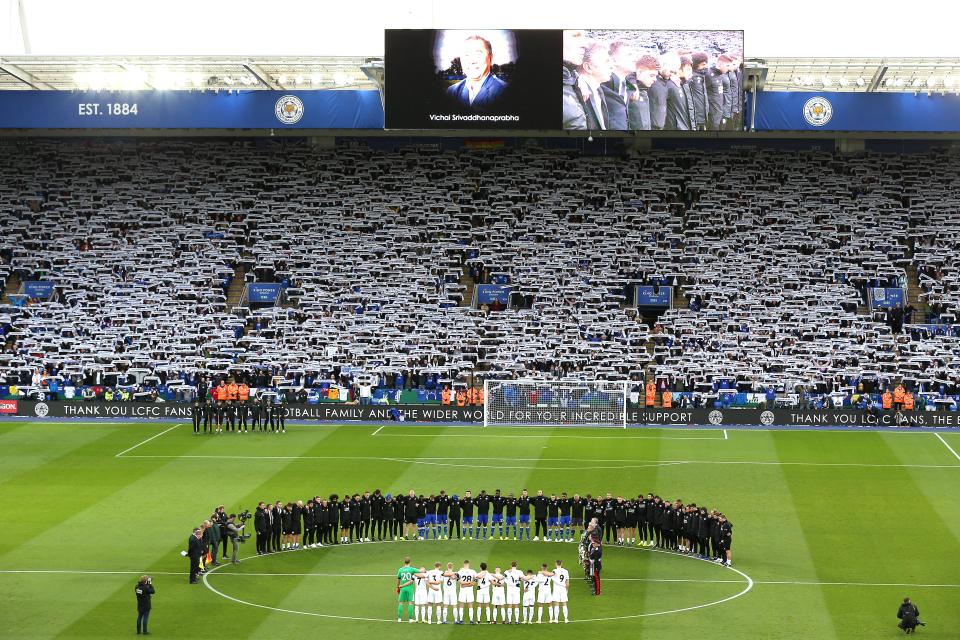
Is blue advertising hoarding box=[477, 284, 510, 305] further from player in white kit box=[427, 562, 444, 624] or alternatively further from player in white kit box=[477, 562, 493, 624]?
player in white kit box=[427, 562, 444, 624]

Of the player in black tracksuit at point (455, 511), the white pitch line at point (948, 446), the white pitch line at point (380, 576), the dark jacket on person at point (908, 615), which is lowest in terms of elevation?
the white pitch line at point (380, 576)

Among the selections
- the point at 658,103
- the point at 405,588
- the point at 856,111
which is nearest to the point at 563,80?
the point at 658,103

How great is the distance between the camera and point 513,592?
2884cm

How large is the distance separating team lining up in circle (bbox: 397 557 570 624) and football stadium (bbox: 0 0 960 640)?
21.4 ft

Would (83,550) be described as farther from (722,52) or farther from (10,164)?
(10,164)

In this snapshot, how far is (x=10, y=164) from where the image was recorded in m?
69.6

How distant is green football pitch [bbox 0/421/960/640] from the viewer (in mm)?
28562

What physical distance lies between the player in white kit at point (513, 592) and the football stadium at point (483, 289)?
250 inches

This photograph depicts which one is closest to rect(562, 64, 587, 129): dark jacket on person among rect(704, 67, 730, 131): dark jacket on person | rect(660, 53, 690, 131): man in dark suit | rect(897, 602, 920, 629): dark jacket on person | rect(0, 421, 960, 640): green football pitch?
rect(660, 53, 690, 131): man in dark suit

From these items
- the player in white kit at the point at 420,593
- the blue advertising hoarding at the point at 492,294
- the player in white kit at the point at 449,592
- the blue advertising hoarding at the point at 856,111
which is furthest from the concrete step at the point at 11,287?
the player in white kit at the point at 449,592

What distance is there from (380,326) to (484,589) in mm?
32221

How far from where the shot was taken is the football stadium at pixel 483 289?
1668 inches

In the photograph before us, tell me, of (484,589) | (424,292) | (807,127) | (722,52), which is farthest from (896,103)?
(484,589)

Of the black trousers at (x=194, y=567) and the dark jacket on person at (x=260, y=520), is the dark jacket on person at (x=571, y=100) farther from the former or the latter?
the black trousers at (x=194, y=567)
